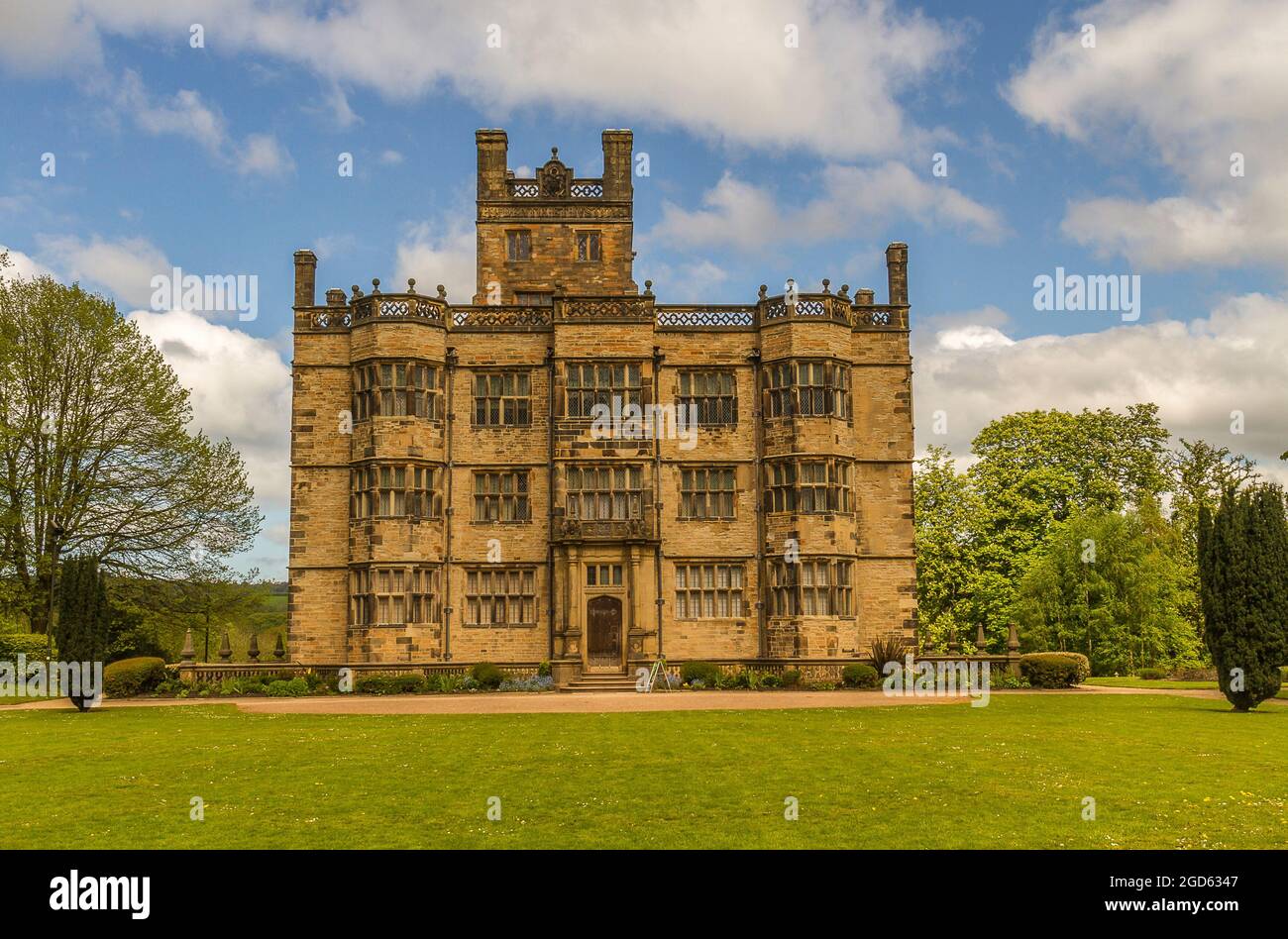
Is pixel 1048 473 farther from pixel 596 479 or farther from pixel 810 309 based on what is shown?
pixel 596 479

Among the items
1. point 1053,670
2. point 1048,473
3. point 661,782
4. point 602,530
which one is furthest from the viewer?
point 1048,473

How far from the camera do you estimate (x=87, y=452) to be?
139 feet

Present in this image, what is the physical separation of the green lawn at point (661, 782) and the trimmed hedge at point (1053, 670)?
1102 centimetres

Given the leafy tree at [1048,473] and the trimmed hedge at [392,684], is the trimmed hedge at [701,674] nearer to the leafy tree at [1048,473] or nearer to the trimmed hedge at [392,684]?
the trimmed hedge at [392,684]

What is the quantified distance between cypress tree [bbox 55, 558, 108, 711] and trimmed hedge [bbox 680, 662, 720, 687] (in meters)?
18.1

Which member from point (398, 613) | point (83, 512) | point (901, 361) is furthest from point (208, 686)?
point (901, 361)

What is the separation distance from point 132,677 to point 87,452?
10351 millimetres

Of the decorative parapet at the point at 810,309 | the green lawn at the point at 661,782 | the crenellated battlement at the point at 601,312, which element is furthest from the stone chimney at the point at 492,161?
the green lawn at the point at 661,782

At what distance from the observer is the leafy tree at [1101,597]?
48.8 m

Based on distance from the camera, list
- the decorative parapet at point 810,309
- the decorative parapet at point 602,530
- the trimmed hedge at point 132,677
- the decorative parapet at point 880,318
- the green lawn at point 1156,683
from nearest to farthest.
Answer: the trimmed hedge at point 132,677
the green lawn at point 1156,683
the decorative parapet at point 602,530
the decorative parapet at point 810,309
the decorative parapet at point 880,318

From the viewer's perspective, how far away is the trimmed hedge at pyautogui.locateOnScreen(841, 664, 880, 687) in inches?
1485

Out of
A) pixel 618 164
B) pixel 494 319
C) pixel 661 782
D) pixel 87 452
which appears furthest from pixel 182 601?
pixel 661 782

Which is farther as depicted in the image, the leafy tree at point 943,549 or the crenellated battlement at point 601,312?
the leafy tree at point 943,549

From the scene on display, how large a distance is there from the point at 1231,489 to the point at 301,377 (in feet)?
101
